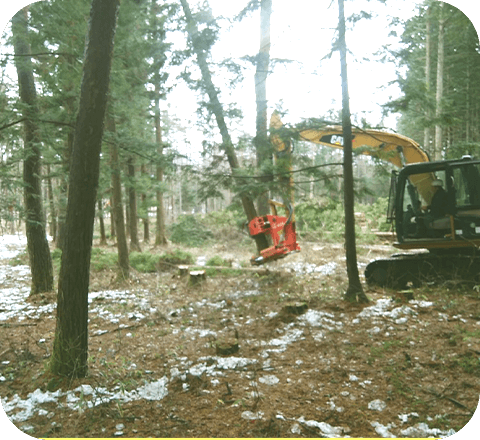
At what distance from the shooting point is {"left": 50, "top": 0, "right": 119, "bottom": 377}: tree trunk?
149 inches

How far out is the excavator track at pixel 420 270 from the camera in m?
6.80

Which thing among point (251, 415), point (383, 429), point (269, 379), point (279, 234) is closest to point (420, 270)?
point (279, 234)

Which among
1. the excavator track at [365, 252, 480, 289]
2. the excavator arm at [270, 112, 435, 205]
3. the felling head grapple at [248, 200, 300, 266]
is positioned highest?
the excavator arm at [270, 112, 435, 205]

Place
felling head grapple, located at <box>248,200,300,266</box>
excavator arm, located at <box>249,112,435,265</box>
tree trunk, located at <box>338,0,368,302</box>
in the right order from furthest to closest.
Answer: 1. felling head grapple, located at <box>248,200,300,266</box>
2. excavator arm, located at <box>249,112,435,265</box>
3. tree trunk, located at <box>338,0,368,302</box>

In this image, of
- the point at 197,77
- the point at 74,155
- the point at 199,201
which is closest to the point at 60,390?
the point at 74,155

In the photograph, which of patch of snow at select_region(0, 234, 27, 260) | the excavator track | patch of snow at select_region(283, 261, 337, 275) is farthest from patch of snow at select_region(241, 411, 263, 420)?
patch of snow at select_region(0, 234, 27, 260)

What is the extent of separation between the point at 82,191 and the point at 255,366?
2855 mm

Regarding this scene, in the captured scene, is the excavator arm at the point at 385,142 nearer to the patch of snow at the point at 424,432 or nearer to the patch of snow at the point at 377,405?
the patch of snow at the point at 377,405

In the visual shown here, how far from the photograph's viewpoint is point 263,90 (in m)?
8.30

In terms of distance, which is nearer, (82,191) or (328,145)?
(82,191)

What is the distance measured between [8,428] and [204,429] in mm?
1563

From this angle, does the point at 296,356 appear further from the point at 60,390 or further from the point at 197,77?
the point at 197,77

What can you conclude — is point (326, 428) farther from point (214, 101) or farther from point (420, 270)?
point (214, 101)

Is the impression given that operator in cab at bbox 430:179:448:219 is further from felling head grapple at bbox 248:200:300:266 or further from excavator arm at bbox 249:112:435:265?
felling head grapple at bbox 248:200:300:266
